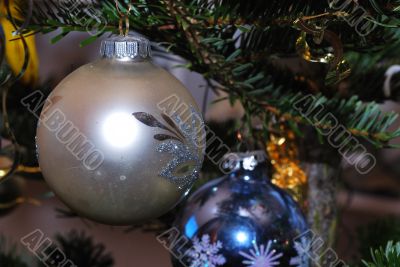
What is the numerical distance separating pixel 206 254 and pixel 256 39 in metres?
0.18

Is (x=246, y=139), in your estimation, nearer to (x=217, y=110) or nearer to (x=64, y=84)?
(x=64, y=84)

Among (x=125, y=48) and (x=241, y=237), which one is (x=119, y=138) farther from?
(x=241, y=237)

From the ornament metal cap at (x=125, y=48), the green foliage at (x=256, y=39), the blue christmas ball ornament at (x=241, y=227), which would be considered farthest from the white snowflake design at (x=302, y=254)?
the ornament metal cap at (x=125, y=48)

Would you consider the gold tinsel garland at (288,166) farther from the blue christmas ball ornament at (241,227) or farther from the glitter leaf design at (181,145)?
the glitter leaf design at (181,145)

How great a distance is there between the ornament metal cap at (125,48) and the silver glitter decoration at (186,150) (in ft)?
0.15

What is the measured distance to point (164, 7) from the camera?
43 cm

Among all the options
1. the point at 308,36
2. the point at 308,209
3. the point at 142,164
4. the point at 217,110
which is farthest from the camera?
the point at 217,110

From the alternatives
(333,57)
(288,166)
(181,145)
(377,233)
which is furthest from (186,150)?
(377,233)

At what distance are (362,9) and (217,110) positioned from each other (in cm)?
94

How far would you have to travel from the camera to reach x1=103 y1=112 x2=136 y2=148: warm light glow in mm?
330

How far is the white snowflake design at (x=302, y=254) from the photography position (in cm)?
47

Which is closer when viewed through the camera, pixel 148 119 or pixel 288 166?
pixel 148 119

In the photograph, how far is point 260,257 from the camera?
0.46m

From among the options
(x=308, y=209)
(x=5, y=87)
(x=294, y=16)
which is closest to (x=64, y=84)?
(x=5, y=87)
